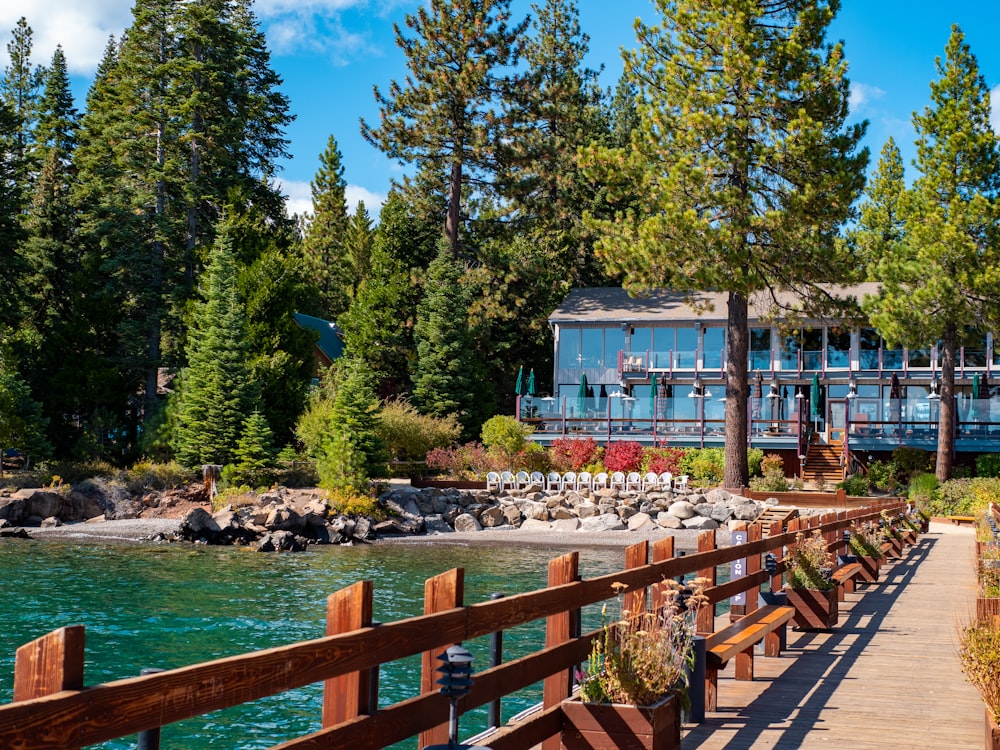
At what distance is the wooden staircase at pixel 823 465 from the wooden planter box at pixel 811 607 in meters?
A: 28.1

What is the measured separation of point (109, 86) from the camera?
47781 mm

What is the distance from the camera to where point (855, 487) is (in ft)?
114

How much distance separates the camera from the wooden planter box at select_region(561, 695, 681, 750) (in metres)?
4.86

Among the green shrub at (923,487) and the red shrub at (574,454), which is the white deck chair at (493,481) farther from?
the green shrub at (923,487)

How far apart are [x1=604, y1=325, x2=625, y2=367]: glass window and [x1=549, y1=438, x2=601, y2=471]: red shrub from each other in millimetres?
9261

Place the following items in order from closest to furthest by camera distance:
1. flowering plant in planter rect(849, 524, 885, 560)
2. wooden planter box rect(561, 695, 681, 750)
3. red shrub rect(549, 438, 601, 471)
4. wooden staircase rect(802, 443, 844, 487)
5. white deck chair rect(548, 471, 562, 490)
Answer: wooden planter box rect(561, 695, 681, 750) → flowering plant in planter rect(849, 524, 885, 560) → white deck chair rect(548, 471, 562, 490) → red shrub rect(549, 438, 601, 471) → wooden staircase rect(802, 443, 844, 487)

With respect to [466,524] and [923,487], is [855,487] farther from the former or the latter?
[466,524]

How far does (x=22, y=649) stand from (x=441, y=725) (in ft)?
6.62

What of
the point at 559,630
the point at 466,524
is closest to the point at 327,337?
the point at 466,524

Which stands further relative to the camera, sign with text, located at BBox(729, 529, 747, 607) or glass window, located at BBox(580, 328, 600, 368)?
glass window, located at BBox(580, 328, 600, 368)

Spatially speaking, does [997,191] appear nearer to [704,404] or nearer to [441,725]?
[704,404]

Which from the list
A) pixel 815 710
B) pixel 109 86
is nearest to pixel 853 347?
pixel 109 86

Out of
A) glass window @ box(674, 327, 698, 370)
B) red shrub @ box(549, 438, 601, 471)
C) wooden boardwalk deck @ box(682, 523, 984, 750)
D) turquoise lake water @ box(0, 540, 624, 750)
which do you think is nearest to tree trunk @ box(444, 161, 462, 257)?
glass window @ box(674, 327, 698, 370)

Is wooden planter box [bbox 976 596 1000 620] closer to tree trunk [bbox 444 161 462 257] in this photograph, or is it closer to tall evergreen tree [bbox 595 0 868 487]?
tall evergreen tree [bbox 595 0 868 487]
